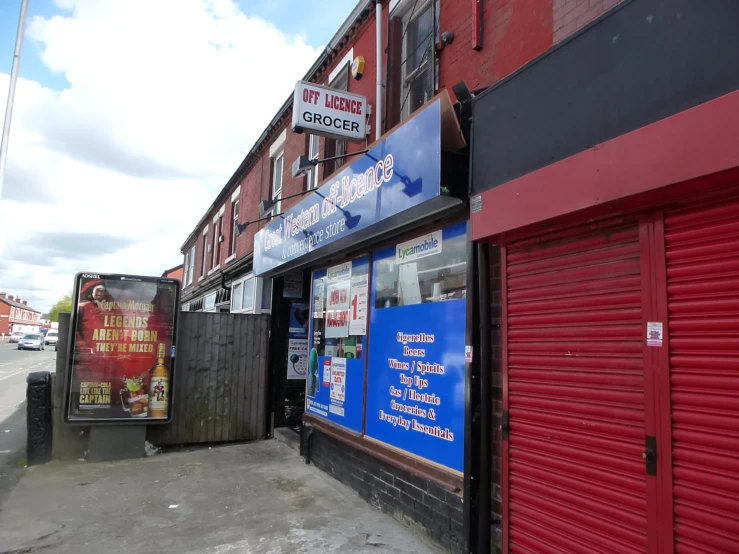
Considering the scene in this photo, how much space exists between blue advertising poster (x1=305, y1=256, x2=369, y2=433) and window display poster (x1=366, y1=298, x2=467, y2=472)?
45cm

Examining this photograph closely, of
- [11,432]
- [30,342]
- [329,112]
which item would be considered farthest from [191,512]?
[30,342]

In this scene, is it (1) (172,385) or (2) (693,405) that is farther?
(1) (172,385)

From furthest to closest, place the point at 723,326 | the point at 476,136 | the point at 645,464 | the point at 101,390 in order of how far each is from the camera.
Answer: the point at 101,390 → the point at 476,136 → the point at 645,464 → the point at 723,326

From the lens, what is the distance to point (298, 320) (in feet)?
30.7

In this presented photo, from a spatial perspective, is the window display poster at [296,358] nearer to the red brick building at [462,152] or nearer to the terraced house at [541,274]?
the red brick building at [462,152]

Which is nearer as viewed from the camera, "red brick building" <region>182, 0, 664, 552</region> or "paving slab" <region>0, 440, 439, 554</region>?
"red brick building" <region>182, 0, 664, 552</region>

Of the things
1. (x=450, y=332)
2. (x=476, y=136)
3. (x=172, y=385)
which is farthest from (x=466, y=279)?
(x=172, y=385)

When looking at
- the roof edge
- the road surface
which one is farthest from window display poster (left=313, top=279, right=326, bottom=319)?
the road surface

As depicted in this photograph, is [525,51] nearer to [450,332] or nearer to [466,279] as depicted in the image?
[466,279]

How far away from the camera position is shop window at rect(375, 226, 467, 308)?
4.57 metres

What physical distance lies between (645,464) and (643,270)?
42.0 inches

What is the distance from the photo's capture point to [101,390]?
24.5 ft

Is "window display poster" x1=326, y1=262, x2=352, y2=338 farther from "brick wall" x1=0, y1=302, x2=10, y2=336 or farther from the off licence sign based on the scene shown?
"brick wall" x1=0, y1=302, x2=10, y2=336

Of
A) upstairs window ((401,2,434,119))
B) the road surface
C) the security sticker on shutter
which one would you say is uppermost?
upstairs window ((401,2,434,119))
